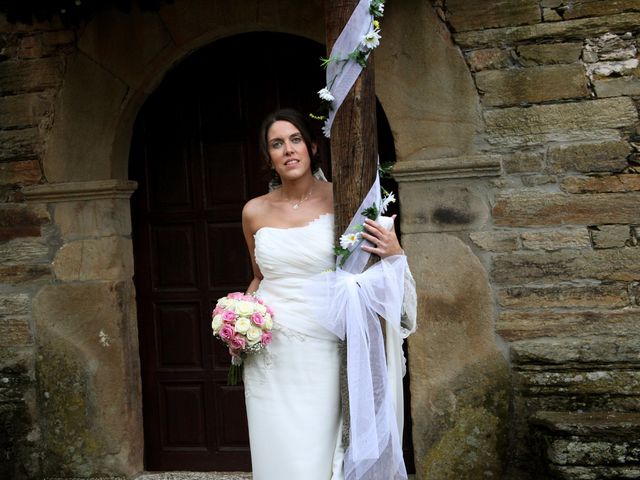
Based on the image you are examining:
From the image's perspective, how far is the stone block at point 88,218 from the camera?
4.86m

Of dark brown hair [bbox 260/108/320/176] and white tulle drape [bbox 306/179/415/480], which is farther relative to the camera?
dark brown hair [bbox 260/108/320/176]

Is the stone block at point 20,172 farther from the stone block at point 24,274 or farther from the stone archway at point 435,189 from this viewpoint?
the stone archway at point 435,189

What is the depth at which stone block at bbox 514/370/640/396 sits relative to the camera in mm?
4090

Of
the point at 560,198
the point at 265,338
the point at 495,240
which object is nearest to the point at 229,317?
the point at 265,338

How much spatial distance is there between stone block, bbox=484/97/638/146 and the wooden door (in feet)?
4.29

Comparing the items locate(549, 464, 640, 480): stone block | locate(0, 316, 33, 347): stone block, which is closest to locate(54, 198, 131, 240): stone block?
locate(0, 316, 33, 347): stone block

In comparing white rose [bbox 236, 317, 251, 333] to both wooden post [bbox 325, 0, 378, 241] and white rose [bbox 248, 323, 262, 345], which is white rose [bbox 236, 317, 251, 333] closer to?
white rose [bbox 248, 323, 262, 345]

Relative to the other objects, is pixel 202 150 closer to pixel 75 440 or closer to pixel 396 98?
pixel 396 98

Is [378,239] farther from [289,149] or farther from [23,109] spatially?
[23,109]

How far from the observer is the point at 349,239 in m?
2.98

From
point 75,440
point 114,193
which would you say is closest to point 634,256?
point 114,193

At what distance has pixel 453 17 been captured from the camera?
4.32 meters

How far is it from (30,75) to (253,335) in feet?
8.94

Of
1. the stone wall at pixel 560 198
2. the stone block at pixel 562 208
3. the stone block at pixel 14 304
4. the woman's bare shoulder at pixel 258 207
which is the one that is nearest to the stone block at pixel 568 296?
the stone wall at pixel 560 198
